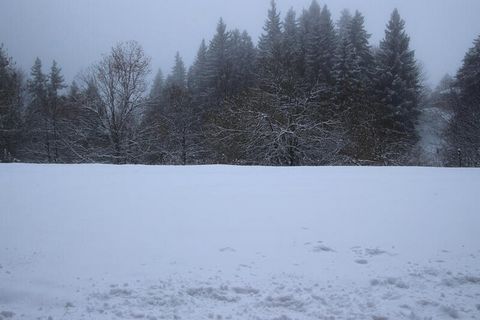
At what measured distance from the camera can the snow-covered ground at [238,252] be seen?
133 inches

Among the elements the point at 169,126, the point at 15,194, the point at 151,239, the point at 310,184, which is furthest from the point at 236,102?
the point at 151,239

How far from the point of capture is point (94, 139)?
88.3ft

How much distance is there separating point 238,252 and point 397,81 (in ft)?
95.7

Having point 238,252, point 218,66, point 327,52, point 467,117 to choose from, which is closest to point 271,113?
point 467,117

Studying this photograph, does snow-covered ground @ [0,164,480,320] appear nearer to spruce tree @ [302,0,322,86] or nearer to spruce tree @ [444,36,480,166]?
spruce tree @ [444,36,480,166]

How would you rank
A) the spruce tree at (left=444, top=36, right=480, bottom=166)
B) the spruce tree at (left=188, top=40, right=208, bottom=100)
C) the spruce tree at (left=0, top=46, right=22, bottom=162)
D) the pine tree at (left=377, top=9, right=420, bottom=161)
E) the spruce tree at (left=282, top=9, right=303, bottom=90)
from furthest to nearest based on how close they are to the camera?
the spruce tree at (left=188, top=40, right=208, bottom=100) < the pine tree at (left=377, top=9, right=420, bottom=161) < the spruce tree at (left=0, top=46, right=22, bottom=162) < the spruce tree at (left=282, top=9, right=303, bottom=90) < the spruce tree at (left=444, top=36, right=480, bottom=166)

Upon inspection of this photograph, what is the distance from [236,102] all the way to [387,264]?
21.6 metres

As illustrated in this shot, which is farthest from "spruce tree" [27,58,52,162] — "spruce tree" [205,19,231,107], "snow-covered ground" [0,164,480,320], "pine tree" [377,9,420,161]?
"pine tree" [377,9,420,161]

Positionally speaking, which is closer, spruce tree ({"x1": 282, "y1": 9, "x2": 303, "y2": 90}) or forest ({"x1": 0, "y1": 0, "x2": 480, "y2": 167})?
forest ({"x1": 0, "y1": 0, "x2": 480, "y2": 167})

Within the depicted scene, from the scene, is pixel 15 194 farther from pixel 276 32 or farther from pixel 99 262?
pixel 276 32

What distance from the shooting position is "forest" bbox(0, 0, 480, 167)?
21547mm

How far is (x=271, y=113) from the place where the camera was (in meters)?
21.4

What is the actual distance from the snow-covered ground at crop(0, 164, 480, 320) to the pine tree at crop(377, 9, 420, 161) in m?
23.2

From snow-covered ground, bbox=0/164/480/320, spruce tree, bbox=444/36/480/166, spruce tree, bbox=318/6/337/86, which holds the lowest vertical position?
snow-covered ground, bbox=0/164/480/320
